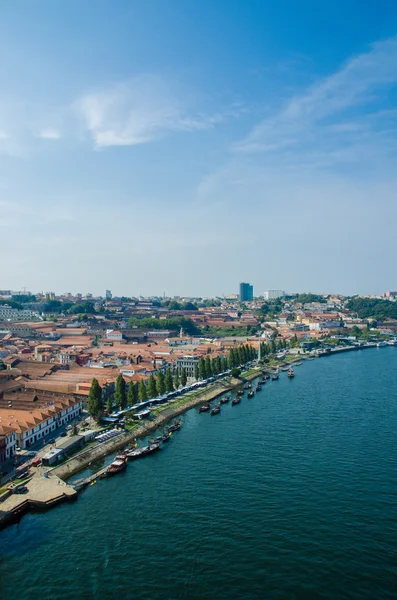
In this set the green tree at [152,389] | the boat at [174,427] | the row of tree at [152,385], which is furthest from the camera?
the green tree at [152,389]

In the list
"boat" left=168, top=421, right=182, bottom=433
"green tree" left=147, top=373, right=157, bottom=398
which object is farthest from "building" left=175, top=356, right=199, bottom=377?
"boat" left=168, top=421, right=182, bottom=433

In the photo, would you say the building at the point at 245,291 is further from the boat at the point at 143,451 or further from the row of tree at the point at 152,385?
the boat at the point at 143,451

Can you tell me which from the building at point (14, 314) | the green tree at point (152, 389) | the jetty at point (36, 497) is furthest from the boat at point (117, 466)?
the building at point (14, 314)

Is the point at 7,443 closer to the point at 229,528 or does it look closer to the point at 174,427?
the point at 174,427

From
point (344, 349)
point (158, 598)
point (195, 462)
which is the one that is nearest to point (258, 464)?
point (195, 462)

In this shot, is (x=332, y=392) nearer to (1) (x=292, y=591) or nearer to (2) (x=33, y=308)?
(1) (x=292, y=591)

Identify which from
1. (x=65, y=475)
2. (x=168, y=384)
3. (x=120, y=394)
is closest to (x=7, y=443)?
(x=65, y=475)

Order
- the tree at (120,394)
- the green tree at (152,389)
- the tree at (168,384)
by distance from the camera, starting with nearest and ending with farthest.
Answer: the tree at (120,394) < the green tree at (152,389) < the tree at (168,384)
